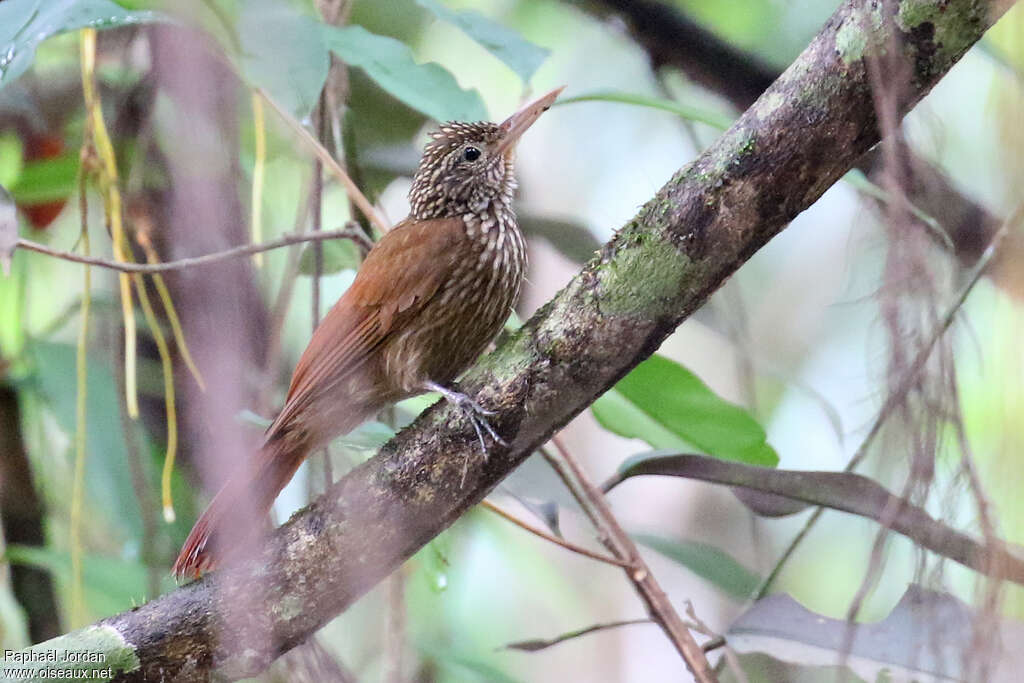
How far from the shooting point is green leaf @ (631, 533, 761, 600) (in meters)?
2.46

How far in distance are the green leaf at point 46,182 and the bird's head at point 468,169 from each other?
0.94 m

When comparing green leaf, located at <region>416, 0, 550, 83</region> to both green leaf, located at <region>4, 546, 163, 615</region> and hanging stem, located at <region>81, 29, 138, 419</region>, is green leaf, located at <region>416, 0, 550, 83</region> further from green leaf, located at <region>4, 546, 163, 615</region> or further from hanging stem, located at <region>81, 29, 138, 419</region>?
green leaf, located at <region>4, 546, 163, 615</region>

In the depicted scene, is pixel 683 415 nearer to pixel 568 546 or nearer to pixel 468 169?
pixel 568 546

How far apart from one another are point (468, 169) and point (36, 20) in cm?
106

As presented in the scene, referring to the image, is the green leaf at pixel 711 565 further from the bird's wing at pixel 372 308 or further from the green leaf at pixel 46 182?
the green leaf at pixel 46 182

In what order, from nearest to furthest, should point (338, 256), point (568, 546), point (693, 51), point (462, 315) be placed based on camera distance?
1. point (568, 546)
2. point (462, 315)
3. point (338, 256)
4. point (693, 51)

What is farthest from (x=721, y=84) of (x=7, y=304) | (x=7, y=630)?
(x=7, y=630)

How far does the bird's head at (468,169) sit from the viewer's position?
2533mm

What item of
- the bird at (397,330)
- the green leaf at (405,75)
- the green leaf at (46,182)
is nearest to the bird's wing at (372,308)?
the bird at (397,330)

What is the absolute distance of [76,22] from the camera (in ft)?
6.03

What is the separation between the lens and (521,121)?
2.51 meters

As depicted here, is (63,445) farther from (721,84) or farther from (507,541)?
(721,84)

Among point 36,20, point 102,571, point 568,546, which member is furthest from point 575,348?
point 102,571

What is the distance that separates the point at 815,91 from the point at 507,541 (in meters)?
2.55
